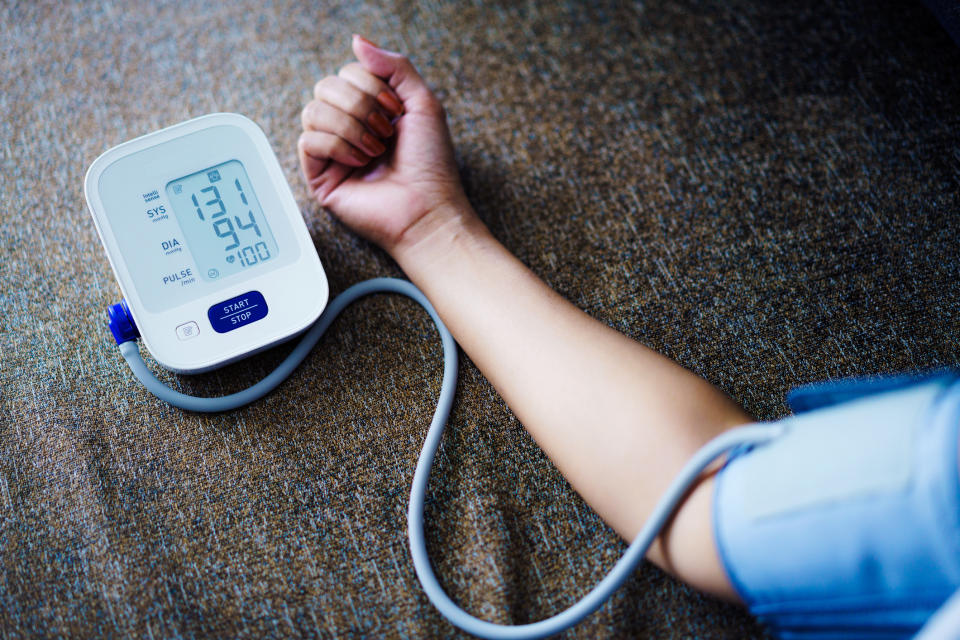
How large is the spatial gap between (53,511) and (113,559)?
0.22ft

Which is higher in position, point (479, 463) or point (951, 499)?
Result: point (951, 499)

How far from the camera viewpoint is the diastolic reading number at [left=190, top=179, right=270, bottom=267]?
1.99 feet

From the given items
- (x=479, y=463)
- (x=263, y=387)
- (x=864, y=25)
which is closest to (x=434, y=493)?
(x=479, y=463)

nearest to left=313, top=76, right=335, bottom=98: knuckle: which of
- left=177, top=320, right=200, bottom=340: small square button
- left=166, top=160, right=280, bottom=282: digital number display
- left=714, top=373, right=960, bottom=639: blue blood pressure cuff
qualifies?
Result: left=166, top=160, right=280, bottom=282: digital number display

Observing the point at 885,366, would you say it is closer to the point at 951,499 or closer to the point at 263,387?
the point at 951,499

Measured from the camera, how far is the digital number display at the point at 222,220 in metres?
0.60

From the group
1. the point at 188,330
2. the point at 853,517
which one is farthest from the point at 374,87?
the point at 853,517

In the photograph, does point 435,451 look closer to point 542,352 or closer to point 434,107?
point 542,352

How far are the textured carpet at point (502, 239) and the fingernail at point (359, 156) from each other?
7 centimetres

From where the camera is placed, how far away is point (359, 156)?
26.6 inches

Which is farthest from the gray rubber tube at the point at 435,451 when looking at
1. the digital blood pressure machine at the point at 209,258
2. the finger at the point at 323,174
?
the finger at the point at 323,174

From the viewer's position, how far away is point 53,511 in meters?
0.56

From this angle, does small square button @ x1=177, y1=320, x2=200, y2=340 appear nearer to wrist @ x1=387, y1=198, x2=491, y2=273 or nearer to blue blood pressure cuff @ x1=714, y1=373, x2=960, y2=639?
wrist @ x1=387, y1=198, x2=491, y2=273

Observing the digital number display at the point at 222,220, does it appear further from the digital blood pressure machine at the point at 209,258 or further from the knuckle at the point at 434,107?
the knuckle at the point at 434,107
